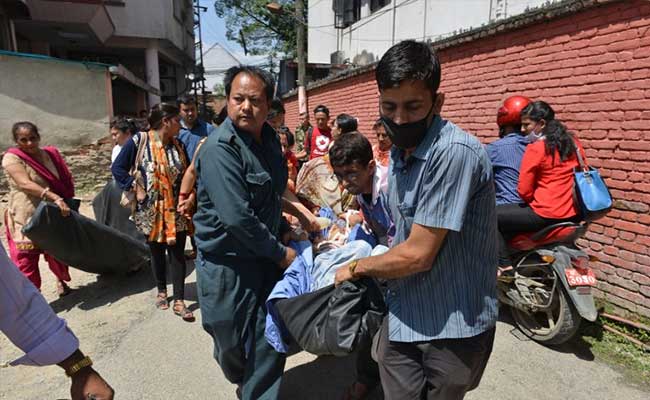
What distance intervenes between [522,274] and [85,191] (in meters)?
9.49

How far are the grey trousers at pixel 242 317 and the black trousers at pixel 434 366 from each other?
768 millimetres

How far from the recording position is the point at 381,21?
12.2 metres

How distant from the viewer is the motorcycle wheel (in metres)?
2.91

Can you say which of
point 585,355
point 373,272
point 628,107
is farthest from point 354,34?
point 373,272

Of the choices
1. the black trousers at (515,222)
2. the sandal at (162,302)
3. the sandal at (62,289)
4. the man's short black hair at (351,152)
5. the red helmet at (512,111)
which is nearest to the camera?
the man's short black hair at (351,152)

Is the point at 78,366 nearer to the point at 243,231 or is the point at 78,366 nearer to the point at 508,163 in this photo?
the point at 243,231

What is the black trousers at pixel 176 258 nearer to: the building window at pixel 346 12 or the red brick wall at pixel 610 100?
the red brick wall at pixel 610 100

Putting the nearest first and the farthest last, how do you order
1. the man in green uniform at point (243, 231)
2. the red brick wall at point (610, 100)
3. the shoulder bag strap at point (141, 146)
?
the man in green uniform at point (243, 231), the red brick wall at point (610, 100), the shoulder bag strap at point (141, 146)

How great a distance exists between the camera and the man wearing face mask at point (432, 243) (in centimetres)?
131

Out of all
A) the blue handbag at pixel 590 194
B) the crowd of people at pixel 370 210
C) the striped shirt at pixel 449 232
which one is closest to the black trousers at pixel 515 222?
the crowd of people at pixel 370 210

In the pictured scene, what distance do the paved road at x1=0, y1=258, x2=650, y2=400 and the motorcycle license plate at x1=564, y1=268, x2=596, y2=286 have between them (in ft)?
1.98

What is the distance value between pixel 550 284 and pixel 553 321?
288mm

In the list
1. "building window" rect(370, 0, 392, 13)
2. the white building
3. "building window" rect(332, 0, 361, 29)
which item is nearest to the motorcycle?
the white building

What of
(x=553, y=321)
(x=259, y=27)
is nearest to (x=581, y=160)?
(x=553, y=321)
